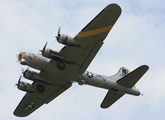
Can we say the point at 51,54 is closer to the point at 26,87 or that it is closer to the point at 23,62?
the point at 23,62

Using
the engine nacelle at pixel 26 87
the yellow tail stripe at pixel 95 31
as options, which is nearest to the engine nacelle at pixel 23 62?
the engine nacelle at pixel 26 87

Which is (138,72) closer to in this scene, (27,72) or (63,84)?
(63,84)

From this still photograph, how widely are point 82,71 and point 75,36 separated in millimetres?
3611

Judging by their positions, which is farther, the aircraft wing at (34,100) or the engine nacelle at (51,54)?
the aircraft wing at (34,100)

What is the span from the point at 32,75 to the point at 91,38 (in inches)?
265

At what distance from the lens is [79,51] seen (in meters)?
30.3

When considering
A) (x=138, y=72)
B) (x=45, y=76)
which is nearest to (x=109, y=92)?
(x=138, y=72)

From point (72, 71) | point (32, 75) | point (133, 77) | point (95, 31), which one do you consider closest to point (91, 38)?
point (95, 31)

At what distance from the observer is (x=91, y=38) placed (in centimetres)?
2970

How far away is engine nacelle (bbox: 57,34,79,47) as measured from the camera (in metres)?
28.9

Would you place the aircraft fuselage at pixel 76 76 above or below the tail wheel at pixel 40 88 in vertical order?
above

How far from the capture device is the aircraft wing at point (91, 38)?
2856cm

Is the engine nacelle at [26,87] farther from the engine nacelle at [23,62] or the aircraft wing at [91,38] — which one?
the aircraft wing at [91,38]

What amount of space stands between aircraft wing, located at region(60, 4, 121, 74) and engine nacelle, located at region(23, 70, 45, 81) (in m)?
Answer: 3.60
